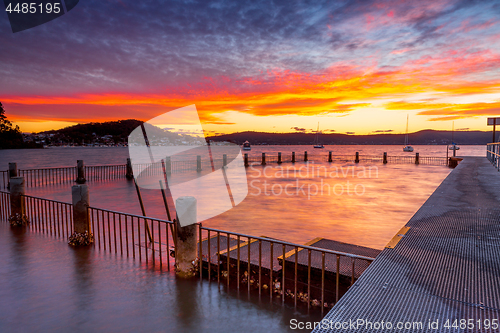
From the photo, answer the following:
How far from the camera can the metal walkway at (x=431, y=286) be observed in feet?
8.08

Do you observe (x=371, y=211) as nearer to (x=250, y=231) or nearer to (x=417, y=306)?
(x=250, y=231)

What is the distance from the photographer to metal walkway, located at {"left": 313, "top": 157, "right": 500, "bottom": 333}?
2463 millimetres

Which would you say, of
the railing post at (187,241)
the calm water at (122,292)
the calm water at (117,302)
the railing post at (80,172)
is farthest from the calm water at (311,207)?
the calm water at (117,302)

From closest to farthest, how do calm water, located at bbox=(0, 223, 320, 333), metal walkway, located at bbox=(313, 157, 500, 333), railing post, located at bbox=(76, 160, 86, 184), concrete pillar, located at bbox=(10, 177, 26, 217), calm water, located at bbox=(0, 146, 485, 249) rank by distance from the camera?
metal walkway, located at bbox=(313, 157, 500, 333), calm water, located at bbox=(0, 223, 320, 333), concrete pillar, located at bbox=(10, 177, 26, 217), calm water, located at bbox=(0, 146, 485, 249), railing post, located at bbox=(76, 160, 86, 184)

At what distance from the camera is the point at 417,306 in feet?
8.87

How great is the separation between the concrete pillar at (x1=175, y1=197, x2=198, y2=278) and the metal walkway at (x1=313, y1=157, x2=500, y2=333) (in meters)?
3.36

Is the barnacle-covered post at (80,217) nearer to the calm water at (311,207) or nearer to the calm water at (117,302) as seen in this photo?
the calm water at (117,302)

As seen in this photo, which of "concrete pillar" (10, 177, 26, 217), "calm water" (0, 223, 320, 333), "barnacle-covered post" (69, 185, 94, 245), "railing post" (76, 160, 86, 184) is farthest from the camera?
"railing post" (76, 160, 86, 184)

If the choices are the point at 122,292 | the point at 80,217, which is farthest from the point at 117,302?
the point at 80,217

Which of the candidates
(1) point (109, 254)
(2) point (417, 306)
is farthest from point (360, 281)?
(1) point (109, 254)

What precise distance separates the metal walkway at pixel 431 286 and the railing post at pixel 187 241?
336 cm

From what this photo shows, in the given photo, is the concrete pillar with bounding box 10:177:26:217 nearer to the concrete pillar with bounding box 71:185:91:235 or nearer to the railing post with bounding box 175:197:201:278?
the concrete pillar with bounding box 71:185:91:235

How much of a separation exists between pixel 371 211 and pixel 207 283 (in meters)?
9.76

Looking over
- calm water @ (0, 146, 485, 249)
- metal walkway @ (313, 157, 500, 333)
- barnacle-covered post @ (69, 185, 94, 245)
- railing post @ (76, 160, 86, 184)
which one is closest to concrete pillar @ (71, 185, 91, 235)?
barnacle-covered post @ (69, 185, 94, 245)
